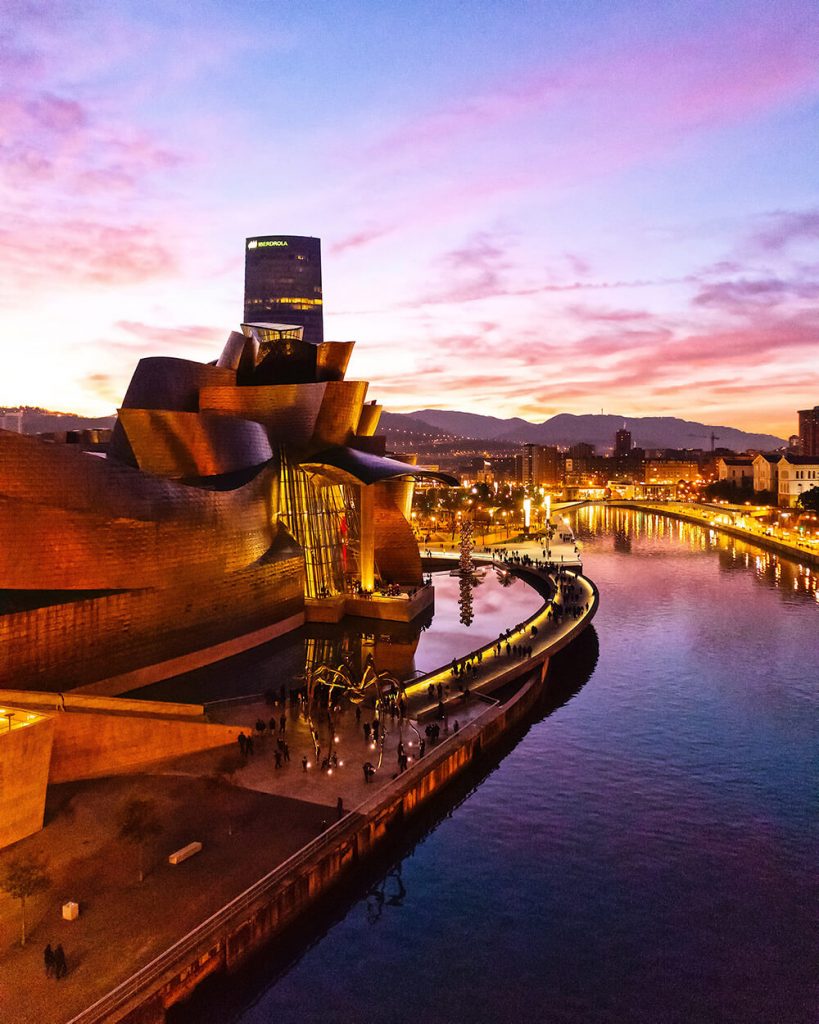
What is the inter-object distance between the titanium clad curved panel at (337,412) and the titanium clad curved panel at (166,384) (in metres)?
6.66

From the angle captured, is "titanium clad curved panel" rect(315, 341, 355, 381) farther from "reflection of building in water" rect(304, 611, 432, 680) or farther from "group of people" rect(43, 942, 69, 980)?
"group of people" rect(43, 942, 69, 980)

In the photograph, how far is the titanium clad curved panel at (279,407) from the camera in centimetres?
4184

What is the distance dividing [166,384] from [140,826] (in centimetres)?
2838

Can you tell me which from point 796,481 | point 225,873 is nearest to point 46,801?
point 225,873

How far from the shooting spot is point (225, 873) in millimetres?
15258

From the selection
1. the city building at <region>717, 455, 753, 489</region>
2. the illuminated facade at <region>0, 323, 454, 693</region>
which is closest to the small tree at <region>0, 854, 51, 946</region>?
the illuminated facade at <region>0, 323, 454, 693</region>

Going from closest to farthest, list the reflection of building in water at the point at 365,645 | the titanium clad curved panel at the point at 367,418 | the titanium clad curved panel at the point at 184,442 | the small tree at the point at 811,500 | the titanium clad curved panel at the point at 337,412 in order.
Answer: the reflection of building in water at the point at 365,645 → the titanium clad curved panel at the point at 184,442 → the titanium clad curved panel at the point at 337,412 → the titanium clad curved panel at the point at 367,418 → the small tree at the point at 811,500

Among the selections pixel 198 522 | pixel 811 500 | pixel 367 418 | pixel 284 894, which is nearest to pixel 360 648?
pixel 198 522

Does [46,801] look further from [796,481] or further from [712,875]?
[796,481]

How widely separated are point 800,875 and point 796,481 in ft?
343

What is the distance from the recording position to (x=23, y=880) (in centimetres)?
1377

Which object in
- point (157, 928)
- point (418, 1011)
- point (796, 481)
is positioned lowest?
point (418, 1011)

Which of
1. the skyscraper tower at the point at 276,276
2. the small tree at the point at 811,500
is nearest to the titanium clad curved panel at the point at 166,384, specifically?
the small tree at the point at 811,500

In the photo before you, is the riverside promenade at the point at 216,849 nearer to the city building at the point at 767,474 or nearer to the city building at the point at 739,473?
the city building at the point at 767,474
